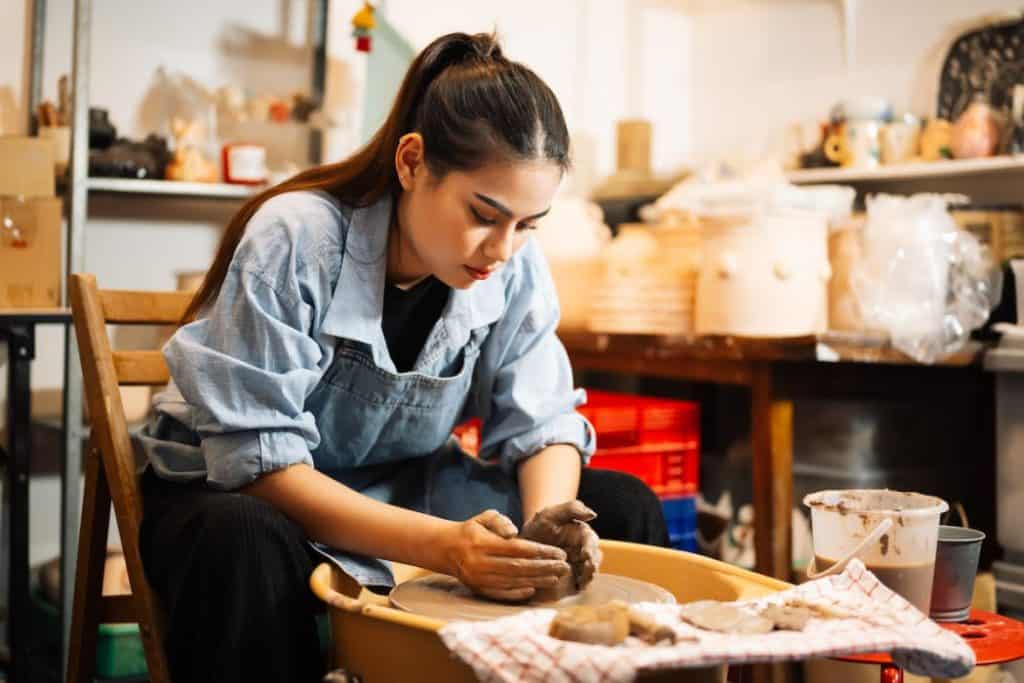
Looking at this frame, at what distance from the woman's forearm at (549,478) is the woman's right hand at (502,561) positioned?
0.96ft

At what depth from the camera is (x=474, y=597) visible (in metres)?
1.26

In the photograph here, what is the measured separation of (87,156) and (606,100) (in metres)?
1.90

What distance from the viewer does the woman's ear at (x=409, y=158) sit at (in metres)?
1.45

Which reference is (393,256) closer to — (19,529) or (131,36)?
(19,529)

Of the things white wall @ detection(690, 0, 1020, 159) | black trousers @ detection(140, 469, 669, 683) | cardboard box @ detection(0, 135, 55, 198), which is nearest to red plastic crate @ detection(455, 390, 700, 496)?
cardboard box @ detection(0, 135, 55, 198)

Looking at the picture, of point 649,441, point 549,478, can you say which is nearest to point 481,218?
point 549,478

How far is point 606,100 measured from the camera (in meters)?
3.95

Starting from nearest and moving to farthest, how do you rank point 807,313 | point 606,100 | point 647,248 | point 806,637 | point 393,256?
point 806,637
point 393,256
point 807,313
point 647,248
point 606,100

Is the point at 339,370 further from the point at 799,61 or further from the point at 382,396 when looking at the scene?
the point at 799,61

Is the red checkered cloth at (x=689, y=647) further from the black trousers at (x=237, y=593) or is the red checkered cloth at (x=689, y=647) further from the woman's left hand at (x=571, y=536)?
the black trousers at (x=237, y=593)

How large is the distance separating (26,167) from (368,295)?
138 cm

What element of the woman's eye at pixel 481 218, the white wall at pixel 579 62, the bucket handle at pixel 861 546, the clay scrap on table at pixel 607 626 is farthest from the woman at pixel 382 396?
the white wall at pixel 579 62

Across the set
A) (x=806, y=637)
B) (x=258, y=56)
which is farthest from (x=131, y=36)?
(x=806, y=637)

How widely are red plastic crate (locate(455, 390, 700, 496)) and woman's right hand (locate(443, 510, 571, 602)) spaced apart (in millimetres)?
1328
